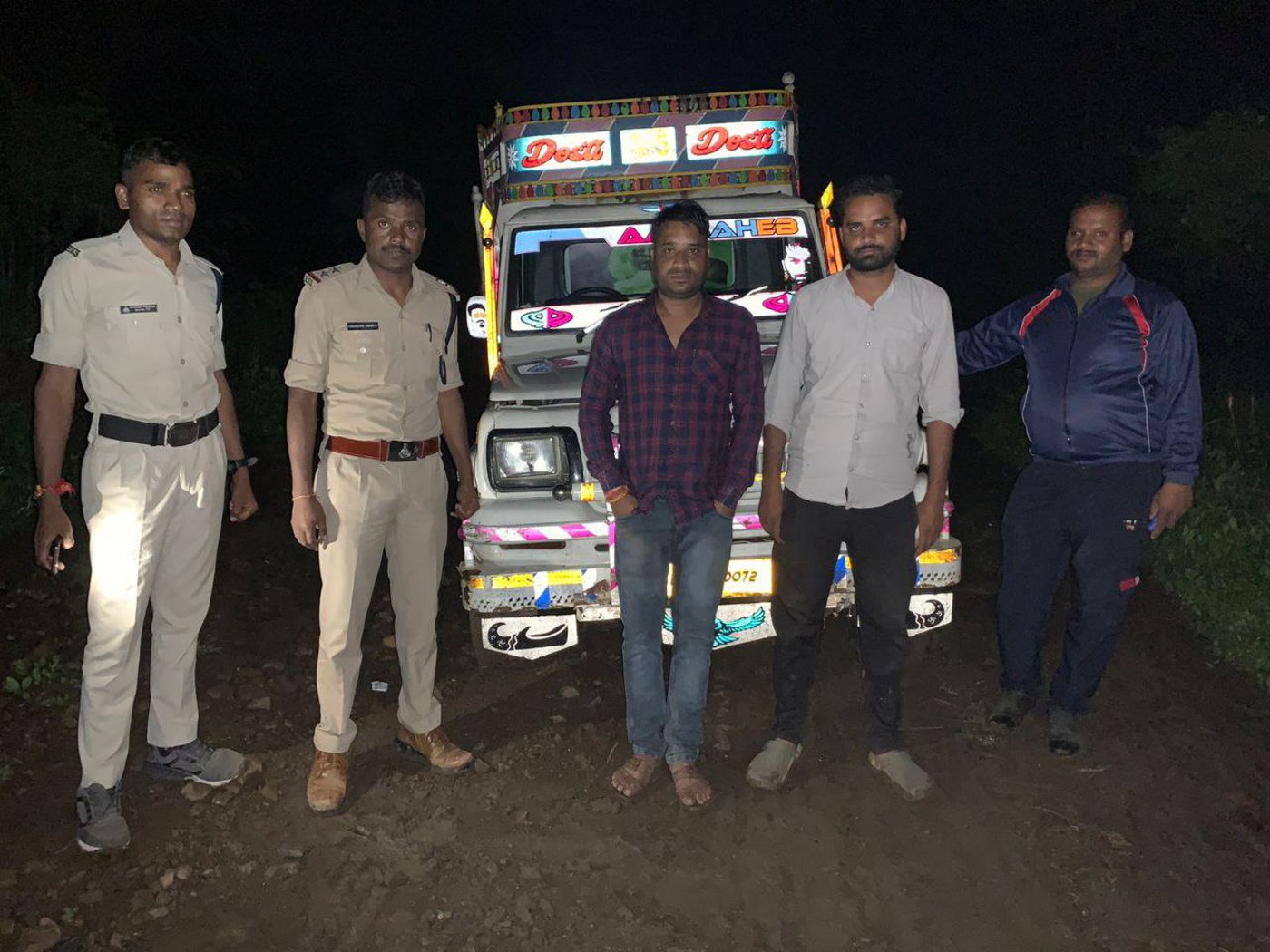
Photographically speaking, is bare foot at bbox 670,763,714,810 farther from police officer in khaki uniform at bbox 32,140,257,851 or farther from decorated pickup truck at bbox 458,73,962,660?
police officer in khaki uniform at bbox 32,140,257,851

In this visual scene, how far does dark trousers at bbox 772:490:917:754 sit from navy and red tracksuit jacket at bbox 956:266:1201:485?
813mm

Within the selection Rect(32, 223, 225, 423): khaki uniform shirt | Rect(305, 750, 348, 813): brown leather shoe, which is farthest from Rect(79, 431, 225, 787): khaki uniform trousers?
Rect(305, 750, 348, 813): brown leather shoe

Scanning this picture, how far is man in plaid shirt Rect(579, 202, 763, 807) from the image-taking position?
369 centimetres

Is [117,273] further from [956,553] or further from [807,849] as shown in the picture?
[956,553]

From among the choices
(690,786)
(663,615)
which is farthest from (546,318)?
(690,786)

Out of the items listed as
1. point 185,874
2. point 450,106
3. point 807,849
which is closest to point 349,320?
point 185,874

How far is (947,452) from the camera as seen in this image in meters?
3.80

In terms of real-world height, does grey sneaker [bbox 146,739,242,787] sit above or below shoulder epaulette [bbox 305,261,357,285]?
below

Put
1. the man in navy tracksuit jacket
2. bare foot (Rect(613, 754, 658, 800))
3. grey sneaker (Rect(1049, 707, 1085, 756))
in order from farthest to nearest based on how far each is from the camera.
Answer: grey sneaker (Rect(1049, 707, 1085, 756)), the man in navy tracksuit jacket, bare foot (Rect(613, 754, 658, 800))

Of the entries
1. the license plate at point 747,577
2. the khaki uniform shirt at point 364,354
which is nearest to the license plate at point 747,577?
the license plate at point 747,577

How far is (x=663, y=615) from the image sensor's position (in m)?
3.92

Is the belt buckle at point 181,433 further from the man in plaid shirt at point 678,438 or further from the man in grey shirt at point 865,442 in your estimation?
the man in grey shirt at point 865,442

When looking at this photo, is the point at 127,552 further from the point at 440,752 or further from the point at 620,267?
the point at 620,267

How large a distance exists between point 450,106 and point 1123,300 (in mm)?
30332
